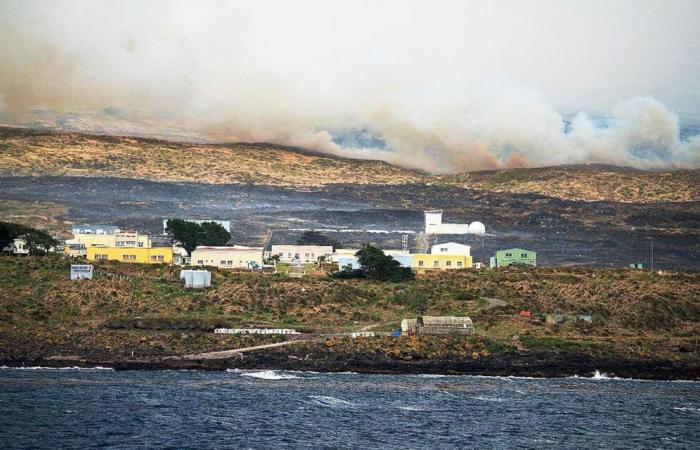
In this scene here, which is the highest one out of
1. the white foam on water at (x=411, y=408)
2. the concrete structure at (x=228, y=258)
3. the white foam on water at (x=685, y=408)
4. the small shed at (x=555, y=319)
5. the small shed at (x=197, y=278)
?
the concrete structure at (x=228, y=258)

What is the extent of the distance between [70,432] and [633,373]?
45.6m

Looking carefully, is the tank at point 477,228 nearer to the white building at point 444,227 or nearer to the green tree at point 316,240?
the white building at point 444,227

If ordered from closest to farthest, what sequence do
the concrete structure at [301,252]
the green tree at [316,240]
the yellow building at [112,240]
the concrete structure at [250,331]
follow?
the concrete structure at [250,331] < the yellow building at [112,240] < the concrete structure at [301,252] < the green tree at [316,240]

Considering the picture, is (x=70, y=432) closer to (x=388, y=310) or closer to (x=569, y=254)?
(x=388, y=310)

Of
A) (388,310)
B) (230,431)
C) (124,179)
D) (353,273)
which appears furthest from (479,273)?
(124,179)

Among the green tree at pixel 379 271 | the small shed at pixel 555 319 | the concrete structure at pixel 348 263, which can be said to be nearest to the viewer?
the small shed at pixel 555 319

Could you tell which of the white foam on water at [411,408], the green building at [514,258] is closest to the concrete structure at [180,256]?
the green building at [514,258]

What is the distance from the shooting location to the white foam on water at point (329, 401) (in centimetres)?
6706

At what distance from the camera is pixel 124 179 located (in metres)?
199

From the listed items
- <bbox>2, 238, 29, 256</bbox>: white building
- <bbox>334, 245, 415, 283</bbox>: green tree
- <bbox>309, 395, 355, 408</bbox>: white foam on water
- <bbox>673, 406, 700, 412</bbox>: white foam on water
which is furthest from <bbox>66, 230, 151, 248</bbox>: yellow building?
<bbox>673, 406, 700, 412</bbox>: white foam on water

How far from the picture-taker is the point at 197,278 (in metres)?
104

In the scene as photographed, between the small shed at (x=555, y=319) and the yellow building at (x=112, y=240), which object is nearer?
the small shed at (x=555, y=319)

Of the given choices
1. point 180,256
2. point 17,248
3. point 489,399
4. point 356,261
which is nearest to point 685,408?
point 489,399

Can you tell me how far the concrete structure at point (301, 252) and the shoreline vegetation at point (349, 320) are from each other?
21300 millimetres
